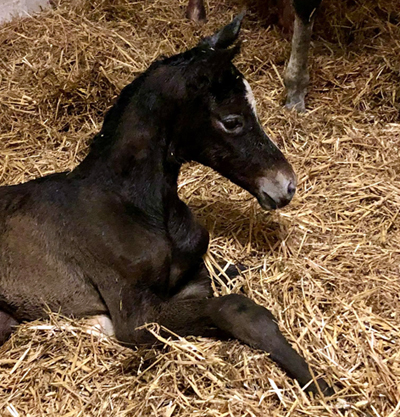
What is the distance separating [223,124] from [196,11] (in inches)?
110

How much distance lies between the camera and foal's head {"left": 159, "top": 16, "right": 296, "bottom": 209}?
197cm

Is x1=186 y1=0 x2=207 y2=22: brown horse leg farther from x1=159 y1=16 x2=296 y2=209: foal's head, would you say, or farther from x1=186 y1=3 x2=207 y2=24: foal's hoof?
x1=159 y1=16 x2=296 y2=209: foal's head

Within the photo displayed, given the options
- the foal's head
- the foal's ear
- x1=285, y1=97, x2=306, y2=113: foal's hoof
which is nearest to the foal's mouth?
the foal's head

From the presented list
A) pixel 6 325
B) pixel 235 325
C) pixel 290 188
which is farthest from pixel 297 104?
pixel 6 325

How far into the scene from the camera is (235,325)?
5.99 ft

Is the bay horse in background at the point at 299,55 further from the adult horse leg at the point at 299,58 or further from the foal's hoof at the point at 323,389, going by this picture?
the foal's hoof at the point at 323,389

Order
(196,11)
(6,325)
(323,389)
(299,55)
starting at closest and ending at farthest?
1. (323,389)
2. (6,325)
3. (299,55)
4. (196,11)

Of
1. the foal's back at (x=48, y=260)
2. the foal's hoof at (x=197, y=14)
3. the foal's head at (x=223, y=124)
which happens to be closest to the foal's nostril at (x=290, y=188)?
the foal's head at (x=223, y=124)

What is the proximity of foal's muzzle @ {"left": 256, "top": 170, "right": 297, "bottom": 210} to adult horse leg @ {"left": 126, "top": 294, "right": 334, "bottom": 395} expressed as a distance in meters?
0.49

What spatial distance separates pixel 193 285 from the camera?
2.29 m

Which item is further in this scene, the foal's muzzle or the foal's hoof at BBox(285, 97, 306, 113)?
the foal's hoof at BBox(285, 97, 306, 113)

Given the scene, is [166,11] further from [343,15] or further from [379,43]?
[379,43]

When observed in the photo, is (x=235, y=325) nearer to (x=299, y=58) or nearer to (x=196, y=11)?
(x=299, y=58)

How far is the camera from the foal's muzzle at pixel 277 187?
212 centimetres
